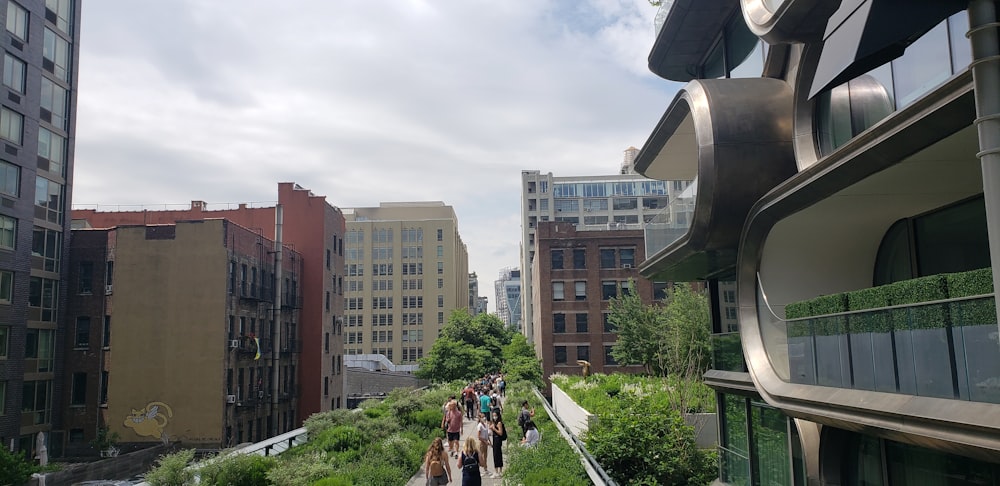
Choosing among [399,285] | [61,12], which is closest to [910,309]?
[61,12]

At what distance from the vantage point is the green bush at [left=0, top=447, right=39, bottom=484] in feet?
88.6

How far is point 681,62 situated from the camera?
2159 cm

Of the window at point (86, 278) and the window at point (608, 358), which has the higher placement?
the window at point (86, 278)

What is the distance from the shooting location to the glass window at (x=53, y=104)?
42.7 metres

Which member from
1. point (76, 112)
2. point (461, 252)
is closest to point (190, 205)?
point (76, 112)

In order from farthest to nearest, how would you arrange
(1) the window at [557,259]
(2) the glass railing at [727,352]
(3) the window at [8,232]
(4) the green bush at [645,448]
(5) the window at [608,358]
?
1. (1) the window at [557,259]
2. (5) the window at [608,358]
3. (3) the window at [8,232]
4. (4) the green bush at [645,448]
5. (2) the glass railing at [727,352]

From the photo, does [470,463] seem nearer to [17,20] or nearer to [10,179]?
[10,179]

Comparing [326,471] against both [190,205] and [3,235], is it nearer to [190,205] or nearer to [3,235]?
[3,235]

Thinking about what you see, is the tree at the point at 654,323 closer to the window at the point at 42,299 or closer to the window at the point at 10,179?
the window at the point at 42,299

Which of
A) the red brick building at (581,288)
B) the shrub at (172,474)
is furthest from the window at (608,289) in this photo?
the shrub at (172,474)

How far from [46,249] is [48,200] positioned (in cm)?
274

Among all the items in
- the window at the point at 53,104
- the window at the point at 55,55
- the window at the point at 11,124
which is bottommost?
the window at the point at 11,124

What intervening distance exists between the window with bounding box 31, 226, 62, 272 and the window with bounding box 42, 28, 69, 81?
9024 mm

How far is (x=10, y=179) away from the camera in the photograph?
3931 cm
